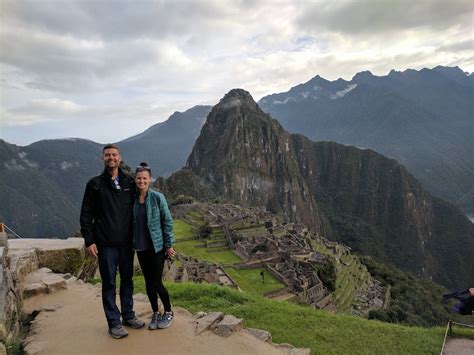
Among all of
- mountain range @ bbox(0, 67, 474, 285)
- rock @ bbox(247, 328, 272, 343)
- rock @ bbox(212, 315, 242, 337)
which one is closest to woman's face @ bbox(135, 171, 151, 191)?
rock @ bbox(212, 315, 242, 337)

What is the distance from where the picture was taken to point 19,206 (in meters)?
61.1

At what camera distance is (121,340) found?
4.80 m

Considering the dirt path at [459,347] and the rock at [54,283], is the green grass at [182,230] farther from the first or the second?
the dirt path at [459,347]

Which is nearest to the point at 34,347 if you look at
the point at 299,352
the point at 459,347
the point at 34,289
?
the point at 34,289

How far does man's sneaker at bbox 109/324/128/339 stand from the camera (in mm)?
4828

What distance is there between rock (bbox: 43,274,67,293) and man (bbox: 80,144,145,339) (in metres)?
2.54

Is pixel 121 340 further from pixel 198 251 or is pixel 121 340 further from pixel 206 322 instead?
pixel 198 251

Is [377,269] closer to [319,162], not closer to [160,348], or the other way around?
[160,348]

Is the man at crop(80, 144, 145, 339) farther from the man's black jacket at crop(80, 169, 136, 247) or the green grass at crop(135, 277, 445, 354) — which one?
the green grass at crop(135, 277, 445, 354)

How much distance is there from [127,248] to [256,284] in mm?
22800

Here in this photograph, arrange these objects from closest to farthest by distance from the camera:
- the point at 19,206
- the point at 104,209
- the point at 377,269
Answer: the point at 104,209
the point at 377,269
the point at 19,206

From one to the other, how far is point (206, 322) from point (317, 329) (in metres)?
2.02

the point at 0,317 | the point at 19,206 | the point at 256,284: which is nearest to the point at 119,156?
the point at 0,317

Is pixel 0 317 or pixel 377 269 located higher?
pixel 0 317
